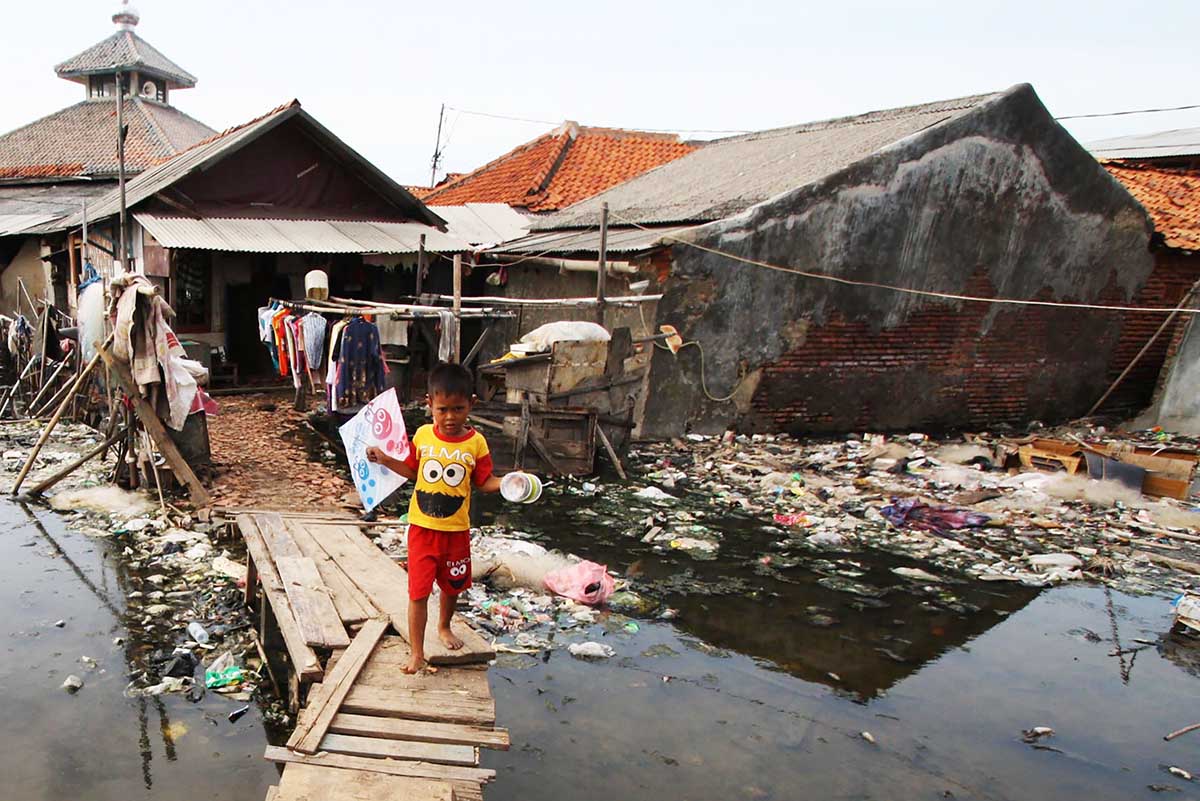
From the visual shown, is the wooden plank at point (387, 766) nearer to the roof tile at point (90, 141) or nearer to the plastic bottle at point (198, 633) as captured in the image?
the plastic bottle at point (198, 633)

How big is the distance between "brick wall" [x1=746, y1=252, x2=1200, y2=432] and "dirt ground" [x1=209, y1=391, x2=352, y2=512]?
5.01 m

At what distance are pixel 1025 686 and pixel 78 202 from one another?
1826 centimetres

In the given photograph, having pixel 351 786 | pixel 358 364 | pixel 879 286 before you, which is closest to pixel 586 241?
pixel 879 286

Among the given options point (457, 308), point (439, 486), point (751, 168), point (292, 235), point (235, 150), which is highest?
point (751, 168)

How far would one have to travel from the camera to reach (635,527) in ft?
22.3

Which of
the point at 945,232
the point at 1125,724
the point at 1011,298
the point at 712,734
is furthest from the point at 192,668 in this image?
the point at 1011,298

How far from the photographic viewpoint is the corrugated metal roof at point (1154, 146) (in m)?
14.8

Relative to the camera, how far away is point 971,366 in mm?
10898

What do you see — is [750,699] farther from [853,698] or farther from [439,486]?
[439,486]

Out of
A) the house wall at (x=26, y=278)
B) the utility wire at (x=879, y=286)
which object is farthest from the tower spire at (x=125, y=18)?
the utility wire at (x=879, y=286)

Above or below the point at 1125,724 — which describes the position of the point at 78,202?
above

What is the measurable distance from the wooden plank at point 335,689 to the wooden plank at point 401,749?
51 millimetres

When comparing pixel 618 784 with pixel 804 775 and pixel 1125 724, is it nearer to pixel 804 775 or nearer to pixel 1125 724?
pixel 804 775

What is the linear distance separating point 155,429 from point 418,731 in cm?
471
